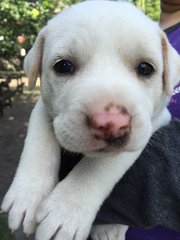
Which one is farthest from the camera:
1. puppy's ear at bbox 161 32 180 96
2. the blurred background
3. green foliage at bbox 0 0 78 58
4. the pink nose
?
green foliage at bbox 0 0 78 58

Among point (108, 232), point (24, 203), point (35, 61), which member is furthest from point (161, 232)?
point (35, 61)

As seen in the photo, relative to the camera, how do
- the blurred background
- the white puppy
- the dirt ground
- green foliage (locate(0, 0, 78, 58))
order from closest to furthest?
the white puppy < the dirt ground < the blurred background < green foliage (locate(0, 0, 78, 58))

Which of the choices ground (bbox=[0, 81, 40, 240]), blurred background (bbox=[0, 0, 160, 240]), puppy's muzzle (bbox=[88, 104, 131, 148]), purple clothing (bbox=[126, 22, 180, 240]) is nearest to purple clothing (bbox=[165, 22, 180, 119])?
purple clothing (bbox=[126, 22, 180, 240])

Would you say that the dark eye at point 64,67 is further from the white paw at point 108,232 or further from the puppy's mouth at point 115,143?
the white paw at point 108,232

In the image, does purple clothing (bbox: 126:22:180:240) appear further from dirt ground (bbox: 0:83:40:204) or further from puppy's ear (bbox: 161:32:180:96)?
dirt ground (bbox: 0:83:40:204)

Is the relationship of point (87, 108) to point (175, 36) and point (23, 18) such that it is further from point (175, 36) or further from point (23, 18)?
point (23, 18)

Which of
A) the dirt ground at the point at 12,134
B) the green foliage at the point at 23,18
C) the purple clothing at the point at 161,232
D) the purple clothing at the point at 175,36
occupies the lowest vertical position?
the dirt ground at the point at 12,134

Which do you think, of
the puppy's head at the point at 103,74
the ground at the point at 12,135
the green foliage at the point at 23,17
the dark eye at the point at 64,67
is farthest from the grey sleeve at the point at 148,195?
the green foliage at the point at 23,17
